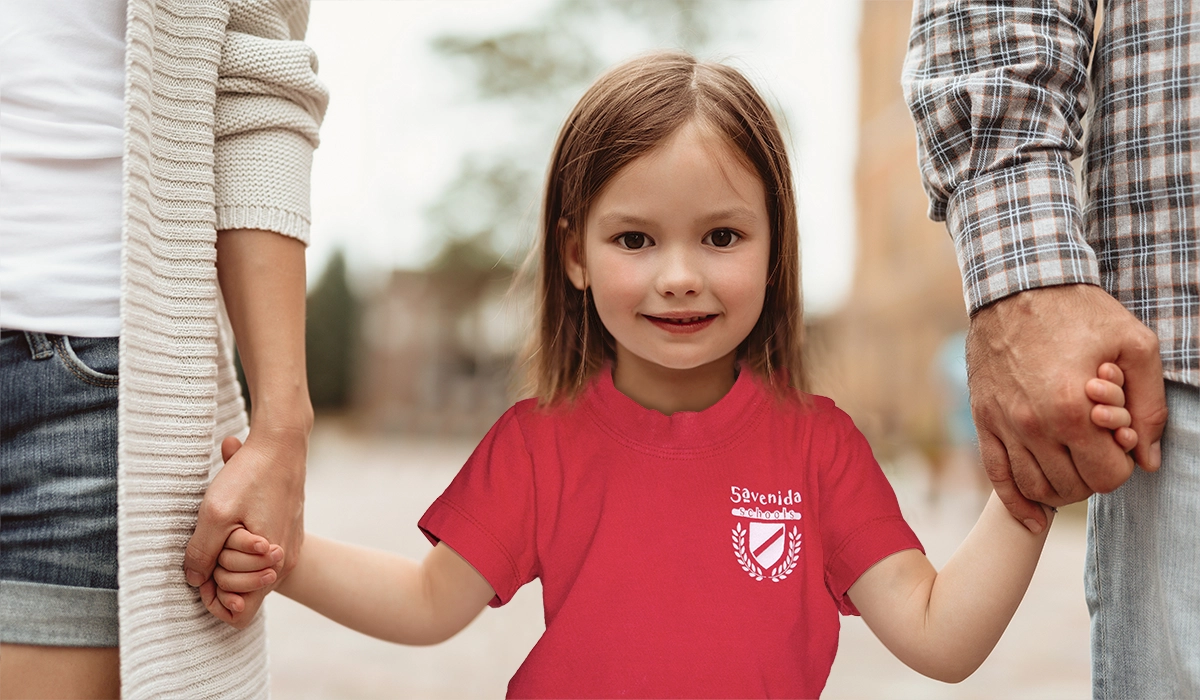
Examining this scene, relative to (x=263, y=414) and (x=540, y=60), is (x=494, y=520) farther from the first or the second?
(x=540, y=60)

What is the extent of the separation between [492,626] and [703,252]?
5.16 m

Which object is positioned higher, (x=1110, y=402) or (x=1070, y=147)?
(x=1070, y=147)

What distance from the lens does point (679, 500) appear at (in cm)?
167

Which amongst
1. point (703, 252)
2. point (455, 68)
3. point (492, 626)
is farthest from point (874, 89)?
point (703, 252)

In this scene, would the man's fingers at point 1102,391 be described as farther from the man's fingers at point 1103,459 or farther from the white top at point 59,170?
the white top at point 59,170

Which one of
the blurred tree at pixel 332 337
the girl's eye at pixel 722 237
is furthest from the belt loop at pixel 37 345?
the blurred tree at pixel 332 337

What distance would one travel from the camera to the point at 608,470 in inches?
67.1

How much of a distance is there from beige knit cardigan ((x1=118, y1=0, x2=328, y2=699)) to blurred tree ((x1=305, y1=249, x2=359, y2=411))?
1108 inches

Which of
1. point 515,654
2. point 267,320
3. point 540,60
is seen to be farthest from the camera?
point 540,60

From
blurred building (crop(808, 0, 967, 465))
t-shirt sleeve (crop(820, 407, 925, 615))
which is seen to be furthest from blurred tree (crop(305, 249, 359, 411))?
t-shirt sleeve (crop(820, 407, 925, 615))

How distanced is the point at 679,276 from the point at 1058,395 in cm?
58

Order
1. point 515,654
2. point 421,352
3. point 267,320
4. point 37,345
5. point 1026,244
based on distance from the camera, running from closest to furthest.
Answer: point 37,345, point 1026,244, point 267,320, point 515,654, point 421,352

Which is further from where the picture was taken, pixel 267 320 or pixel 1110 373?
pixel 267 320

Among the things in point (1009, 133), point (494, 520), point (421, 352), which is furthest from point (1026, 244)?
point (421, 352)
